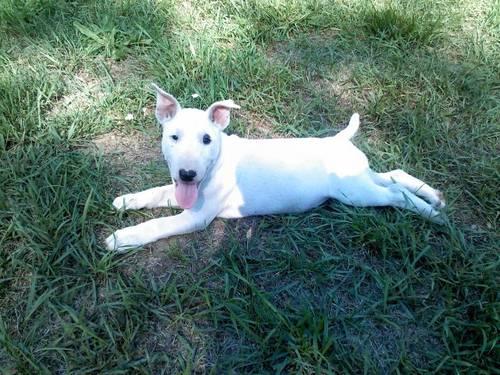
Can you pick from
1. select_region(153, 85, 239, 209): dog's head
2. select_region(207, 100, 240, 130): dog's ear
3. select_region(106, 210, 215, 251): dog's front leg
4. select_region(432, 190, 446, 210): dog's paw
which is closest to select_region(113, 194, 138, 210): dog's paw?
select_region(106, 210, 215, 251): dog's front leg

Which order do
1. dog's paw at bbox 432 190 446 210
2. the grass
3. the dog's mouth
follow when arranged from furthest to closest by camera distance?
dog's paw at bbox 432 190 446 210
the dog's mouth
the grass

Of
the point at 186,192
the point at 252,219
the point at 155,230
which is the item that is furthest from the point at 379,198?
the point at 155,230

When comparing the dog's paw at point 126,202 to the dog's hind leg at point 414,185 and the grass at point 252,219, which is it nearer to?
the grass at point 252,219

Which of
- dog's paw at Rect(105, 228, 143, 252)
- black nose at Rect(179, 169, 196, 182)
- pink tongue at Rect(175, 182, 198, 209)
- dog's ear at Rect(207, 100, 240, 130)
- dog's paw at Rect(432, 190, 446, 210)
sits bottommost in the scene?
dog's paw at Rect(432, 190, 446, 210)

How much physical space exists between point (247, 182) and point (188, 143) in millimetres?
556

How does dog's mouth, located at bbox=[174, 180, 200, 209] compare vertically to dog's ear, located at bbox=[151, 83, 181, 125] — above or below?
below

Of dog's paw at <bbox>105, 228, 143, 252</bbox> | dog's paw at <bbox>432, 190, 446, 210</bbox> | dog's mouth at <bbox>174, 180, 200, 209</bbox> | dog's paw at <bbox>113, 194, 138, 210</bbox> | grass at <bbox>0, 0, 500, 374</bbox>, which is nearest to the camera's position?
grass at <bbox>0, 0, 500, 374</bbox>

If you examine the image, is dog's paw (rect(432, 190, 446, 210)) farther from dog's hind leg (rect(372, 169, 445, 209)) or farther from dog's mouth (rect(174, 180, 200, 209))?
dog's mouth (rect(174, 180, 200, 209))

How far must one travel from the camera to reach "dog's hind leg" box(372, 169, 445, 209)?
3465mm

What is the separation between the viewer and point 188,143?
2.83 m

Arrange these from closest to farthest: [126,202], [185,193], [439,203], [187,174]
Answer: [187,174] → [185,193] → [126,202] → [439,203]

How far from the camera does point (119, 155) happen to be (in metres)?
3.77

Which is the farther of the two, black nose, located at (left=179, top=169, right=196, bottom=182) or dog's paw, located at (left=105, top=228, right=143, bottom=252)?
dog's paw, located at (left=105, top=228, right=143, bottom=252)

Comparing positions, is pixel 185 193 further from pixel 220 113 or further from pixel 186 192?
pixel 220 113
